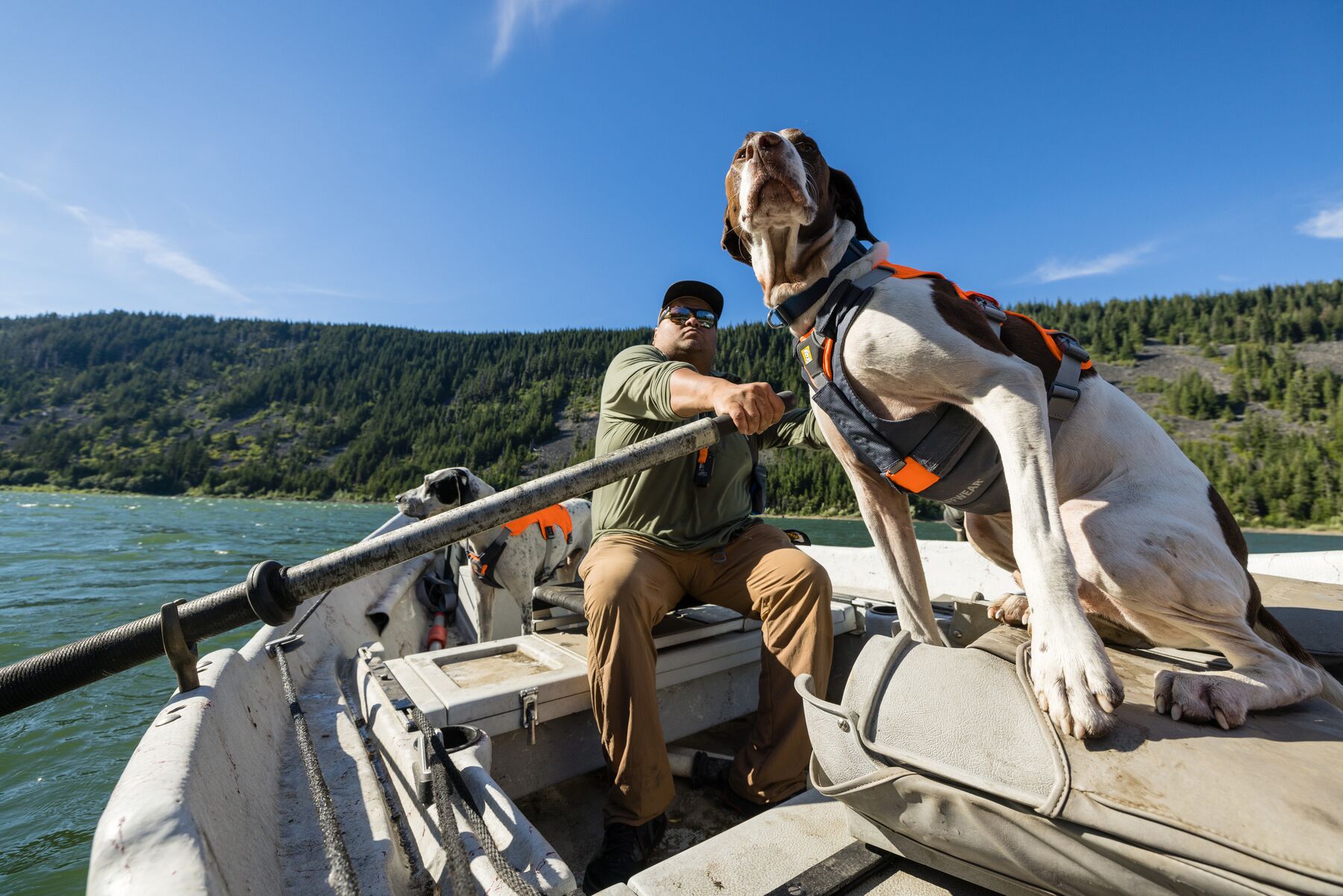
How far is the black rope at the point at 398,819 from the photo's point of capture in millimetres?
1525

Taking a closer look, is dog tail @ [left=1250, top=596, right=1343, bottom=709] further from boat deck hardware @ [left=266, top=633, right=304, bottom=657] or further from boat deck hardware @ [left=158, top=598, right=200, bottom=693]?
boat deck hardware @ [left=266, top=633, right=304, bottom=657]

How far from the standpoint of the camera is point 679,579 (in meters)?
2.63

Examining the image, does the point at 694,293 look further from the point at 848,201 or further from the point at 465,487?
the point at 465,487

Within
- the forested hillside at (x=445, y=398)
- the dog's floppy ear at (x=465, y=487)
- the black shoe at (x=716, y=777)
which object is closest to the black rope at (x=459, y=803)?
the black shoe at (x=716, y=777)

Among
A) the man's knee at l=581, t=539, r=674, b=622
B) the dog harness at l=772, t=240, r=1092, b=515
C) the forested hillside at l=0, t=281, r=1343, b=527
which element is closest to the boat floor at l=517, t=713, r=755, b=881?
the man's knee at l=581, t=539, r=674, b=622

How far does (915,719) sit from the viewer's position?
1.15 metres

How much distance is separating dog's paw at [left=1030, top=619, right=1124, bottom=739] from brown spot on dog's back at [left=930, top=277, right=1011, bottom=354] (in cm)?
76

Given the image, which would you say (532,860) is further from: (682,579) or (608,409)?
(608,409)

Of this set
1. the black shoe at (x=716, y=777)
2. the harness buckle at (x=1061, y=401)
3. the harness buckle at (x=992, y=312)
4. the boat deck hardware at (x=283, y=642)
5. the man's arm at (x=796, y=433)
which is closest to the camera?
the harness buckle at (x=1061, y=401)

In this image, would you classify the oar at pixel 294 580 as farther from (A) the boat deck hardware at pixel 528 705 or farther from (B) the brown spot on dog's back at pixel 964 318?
(B) the brown spot on dog's back at pixel 964 318

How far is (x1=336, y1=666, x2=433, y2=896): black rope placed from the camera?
1.53 metres

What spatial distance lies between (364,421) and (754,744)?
12052cm

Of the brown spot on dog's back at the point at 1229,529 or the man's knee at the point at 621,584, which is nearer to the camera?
the brown spot on dog's back at the point at 1229,529

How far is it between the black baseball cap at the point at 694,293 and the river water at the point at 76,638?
3.61 meters
